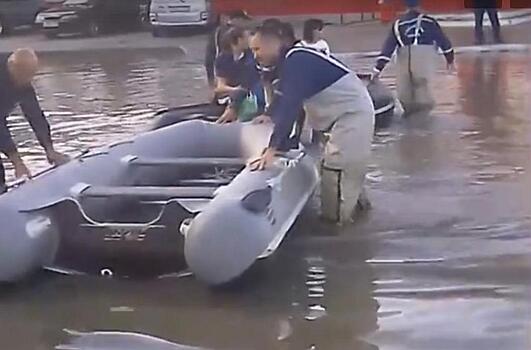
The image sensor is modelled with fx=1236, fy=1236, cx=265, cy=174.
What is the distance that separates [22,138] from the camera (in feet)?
39.7

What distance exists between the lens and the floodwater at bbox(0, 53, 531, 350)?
595cm

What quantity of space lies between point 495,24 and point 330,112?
586 inches

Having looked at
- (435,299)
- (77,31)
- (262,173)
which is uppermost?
(262,173)

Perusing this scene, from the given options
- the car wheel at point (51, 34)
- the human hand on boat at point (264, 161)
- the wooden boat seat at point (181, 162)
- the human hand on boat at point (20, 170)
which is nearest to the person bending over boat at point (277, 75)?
the wooden boat seat at point (181, 162)

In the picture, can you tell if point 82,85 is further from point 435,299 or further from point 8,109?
point 435,299

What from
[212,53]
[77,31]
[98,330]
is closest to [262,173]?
[98,330]

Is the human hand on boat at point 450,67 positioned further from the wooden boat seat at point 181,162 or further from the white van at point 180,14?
the white van at point 180,14

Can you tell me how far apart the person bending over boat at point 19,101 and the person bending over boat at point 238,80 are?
1943 millimetres

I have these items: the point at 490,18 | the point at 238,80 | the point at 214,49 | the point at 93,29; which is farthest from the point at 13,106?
the point at 93,29

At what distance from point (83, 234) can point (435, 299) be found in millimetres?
2000

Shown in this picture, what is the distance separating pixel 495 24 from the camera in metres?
22.2

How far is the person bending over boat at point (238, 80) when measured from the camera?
9.81 metres

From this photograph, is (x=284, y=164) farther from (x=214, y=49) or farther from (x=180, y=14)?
(x=180, y=14)

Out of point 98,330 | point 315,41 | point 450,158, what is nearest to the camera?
point 98,330
